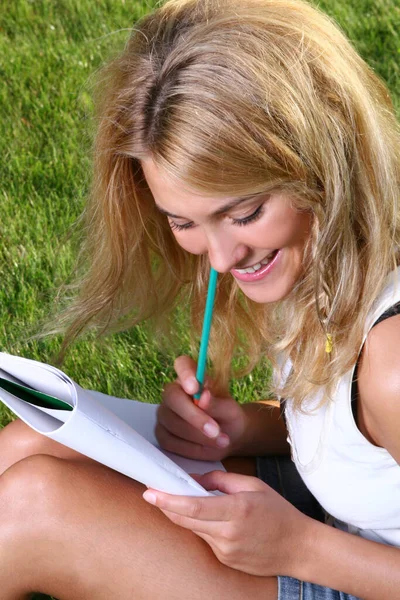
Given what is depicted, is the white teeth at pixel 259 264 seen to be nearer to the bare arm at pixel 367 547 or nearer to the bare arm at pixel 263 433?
the bare arm at pixel 367 547

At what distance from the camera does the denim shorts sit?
4.87ft

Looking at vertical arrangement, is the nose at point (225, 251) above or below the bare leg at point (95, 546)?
above

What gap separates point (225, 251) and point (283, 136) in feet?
0.66

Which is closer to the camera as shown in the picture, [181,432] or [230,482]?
[230,482]

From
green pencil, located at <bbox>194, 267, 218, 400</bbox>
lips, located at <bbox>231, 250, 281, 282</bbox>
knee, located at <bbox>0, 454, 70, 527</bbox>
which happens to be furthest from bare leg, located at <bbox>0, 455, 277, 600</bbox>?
lips, located at <bbox>231, 250, 281, 282</bbox>

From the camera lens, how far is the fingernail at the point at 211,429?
1724 millimetres

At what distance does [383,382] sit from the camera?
135cm

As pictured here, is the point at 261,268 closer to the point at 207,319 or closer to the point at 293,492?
the point at 207,319

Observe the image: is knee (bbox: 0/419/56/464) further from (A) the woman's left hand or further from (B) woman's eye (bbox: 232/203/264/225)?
(B) woman's eye (bbox: 232/203/264/225)

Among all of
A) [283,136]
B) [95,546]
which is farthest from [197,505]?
[283,136]

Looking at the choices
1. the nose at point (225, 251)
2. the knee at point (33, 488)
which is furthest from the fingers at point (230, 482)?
the nose at point (225, 251)

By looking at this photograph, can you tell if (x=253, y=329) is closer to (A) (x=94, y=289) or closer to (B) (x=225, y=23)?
(A) (x=94, y=289)

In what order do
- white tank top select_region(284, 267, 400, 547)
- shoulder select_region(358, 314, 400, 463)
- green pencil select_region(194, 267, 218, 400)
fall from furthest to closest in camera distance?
1. green pencil select_region(194, 267, 218, 400)
2. white tank top select_region(284, 267, 400, 547)
3. shoulder select_region(358, 314, 400, 463)

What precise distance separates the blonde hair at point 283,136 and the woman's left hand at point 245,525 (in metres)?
0.20
